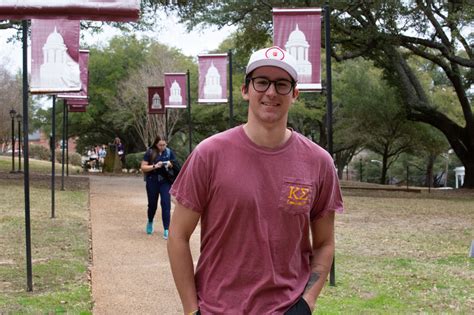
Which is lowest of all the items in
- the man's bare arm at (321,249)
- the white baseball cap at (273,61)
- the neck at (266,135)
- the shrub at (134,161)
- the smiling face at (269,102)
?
the shrub at (134,161)

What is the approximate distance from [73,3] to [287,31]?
14.1ft

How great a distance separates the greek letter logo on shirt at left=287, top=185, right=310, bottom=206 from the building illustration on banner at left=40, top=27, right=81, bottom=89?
642 cm

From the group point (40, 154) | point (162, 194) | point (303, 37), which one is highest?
point (303, 37)

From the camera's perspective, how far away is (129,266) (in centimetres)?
864

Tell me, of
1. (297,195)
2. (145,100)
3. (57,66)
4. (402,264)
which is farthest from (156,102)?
(297,195)

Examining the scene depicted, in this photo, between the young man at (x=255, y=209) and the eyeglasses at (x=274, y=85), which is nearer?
the young man at (x=255, y=209)

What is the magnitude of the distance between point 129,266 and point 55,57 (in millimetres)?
2942

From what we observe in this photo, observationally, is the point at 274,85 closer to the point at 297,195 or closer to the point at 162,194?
the point at 297,195

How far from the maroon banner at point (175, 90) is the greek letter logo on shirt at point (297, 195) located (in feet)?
Answer: 59.1

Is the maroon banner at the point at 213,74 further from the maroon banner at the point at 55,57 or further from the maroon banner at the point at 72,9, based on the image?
the maroon banner at the point at 72,9

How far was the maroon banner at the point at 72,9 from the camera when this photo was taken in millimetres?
4469

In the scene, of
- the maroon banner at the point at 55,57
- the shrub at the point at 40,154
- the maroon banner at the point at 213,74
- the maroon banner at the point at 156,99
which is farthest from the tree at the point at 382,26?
the shrub at the point at 40,154

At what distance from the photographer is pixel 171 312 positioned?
21.1 ft

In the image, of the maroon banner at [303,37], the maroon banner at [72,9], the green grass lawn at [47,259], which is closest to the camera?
the maroon banner at [72,9]
